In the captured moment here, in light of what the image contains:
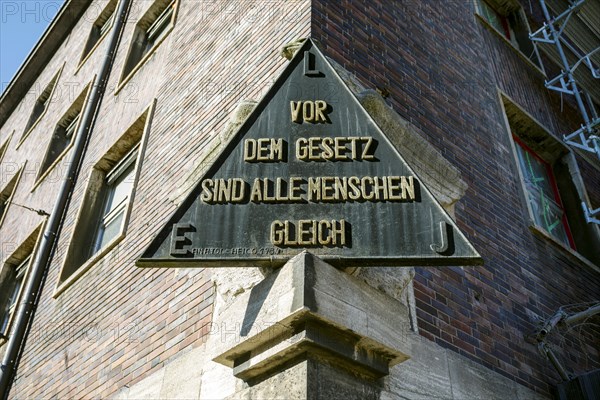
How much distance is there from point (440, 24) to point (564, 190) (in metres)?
2.94

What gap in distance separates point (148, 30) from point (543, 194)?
23.1 feet

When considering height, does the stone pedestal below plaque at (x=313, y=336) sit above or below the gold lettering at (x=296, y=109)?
below

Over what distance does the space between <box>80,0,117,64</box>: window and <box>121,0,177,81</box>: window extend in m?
2.82

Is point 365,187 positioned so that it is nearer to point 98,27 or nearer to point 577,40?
point 577,40

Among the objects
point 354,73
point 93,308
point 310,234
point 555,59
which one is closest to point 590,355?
point 354,73

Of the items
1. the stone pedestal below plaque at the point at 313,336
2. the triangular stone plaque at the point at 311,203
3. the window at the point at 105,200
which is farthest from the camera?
the window at the point at 105,200

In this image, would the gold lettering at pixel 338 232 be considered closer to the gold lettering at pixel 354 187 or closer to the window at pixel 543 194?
the gold lettering at pixel 354 187

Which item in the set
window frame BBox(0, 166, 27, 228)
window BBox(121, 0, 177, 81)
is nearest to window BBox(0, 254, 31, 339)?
window frame BBox(0, 166, 27, 228)

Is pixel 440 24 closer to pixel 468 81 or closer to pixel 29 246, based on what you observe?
pixel 468 81

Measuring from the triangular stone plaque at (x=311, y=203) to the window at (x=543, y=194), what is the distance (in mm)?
4550

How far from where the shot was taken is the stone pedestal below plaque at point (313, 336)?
317 centimetres

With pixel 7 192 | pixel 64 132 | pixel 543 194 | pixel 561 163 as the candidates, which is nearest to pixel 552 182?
pixel 561 163

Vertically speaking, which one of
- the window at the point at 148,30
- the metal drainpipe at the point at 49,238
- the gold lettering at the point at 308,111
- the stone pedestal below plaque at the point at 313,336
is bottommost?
the stone pedestal below plaque at the point at 313,336

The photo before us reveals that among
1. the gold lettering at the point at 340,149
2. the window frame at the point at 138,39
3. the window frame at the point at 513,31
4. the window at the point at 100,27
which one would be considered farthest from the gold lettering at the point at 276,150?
the window at the point at 100,27
